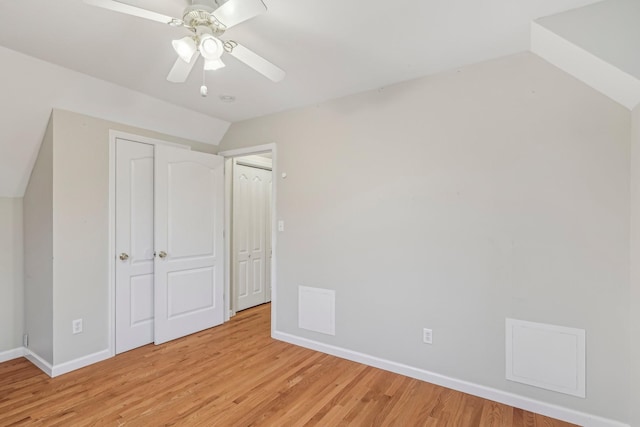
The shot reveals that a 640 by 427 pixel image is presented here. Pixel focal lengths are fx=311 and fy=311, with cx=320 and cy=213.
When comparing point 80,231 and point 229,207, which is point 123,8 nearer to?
point 80,231

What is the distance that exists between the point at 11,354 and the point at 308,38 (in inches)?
153

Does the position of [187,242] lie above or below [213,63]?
below

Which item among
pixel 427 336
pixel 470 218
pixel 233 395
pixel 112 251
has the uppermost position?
pixel 470 218

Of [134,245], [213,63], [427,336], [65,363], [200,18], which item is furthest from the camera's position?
[134,245]

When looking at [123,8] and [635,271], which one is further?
[635,271]

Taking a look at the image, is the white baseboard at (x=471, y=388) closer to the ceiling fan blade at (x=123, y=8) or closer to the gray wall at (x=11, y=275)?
the gray wall at (x=11, y=275)

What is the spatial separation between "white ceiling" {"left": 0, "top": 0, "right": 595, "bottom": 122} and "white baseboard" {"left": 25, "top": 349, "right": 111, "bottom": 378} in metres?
2.35

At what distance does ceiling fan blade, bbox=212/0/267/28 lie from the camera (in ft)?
4.47

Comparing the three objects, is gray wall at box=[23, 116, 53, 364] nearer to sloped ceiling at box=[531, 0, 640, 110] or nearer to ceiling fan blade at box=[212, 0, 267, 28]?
ceiling fan blade at box=[212, 0, 267, 28]

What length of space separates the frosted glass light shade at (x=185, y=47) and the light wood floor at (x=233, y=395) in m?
2.24

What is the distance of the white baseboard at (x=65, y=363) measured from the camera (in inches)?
103

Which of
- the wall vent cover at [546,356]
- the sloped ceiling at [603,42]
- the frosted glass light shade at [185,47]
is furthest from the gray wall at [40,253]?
the sloped ceiling at [603,42]

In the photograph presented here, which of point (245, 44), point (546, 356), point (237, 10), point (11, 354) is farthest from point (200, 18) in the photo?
point (11, 354)

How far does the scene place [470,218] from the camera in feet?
7.77
